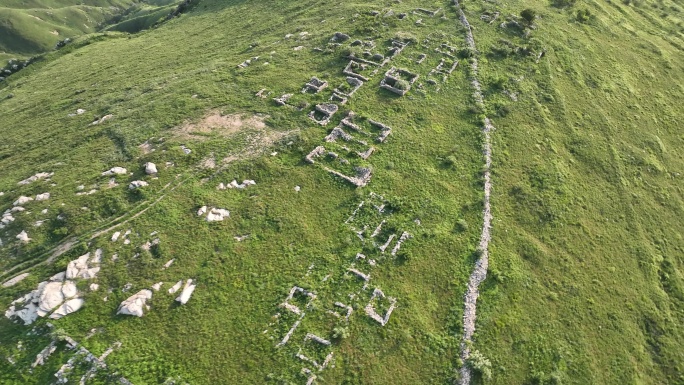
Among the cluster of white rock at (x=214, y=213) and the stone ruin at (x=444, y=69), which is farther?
the stone ruin at (x=444, y=69)

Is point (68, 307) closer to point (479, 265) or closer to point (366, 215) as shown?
point (366, 215)

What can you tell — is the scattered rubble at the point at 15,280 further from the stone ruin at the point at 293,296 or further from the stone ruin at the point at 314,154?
the stone ruin at the point at 314,154

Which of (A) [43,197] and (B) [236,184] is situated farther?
(B) [236,184]

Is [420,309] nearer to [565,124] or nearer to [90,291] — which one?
[90,291]

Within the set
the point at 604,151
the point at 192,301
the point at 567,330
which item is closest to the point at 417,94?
the point at 604,151

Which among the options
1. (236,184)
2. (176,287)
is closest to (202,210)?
(236,184)

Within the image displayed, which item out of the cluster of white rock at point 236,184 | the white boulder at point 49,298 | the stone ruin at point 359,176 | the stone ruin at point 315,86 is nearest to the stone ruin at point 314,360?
the stone ruin at point 359,176

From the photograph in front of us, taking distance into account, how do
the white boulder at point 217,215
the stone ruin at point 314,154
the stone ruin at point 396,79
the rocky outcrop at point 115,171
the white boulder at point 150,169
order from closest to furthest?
the white boulder at point 217,215 < the white boulder at point 150,169 < the rocky outcrop at point 115,171 < the stone ruin at point 314,154 < the stone ruin at point 396,79
